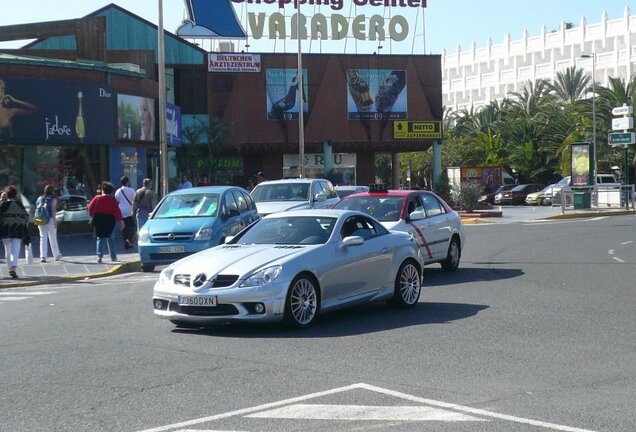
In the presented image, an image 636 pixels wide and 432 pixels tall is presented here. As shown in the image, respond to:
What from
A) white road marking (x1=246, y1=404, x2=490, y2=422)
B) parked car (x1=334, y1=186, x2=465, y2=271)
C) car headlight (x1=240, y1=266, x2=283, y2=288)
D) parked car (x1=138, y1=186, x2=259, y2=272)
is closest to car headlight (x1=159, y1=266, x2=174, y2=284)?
car headlight (x1=240, y1=266, x2=283, y2=288)

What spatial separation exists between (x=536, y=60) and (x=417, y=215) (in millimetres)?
86713

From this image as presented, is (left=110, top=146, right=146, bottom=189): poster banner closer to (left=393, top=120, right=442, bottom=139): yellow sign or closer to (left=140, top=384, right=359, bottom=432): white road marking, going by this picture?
(left=140, top=384, right=359, bottom=432): white road marking

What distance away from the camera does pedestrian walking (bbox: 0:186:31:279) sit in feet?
64.8

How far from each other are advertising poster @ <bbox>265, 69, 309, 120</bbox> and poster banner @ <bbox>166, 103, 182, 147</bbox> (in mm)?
15767

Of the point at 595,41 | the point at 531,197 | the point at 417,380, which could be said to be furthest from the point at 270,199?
the point at 595,41

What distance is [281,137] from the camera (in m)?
56.3

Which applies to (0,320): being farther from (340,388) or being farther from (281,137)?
(281,137)

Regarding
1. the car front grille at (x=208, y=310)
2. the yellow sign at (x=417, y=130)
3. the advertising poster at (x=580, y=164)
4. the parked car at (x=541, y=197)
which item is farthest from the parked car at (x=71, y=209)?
the parked car at (x=541, y=197)

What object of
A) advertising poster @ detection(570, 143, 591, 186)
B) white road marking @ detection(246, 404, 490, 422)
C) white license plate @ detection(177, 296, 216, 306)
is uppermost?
advertising poster @ detection(570, 143, 591, 186)

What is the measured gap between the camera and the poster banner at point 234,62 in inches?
2156

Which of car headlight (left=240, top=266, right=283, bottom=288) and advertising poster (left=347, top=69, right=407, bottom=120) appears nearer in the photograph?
car headlight (left=240, top=266, right=283, bottom=288)

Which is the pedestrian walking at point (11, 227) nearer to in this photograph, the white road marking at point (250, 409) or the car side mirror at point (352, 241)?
the car side mirror at point (352, 241)

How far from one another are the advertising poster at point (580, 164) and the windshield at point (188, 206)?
3077cm

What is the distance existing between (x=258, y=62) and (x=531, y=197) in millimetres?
20019
